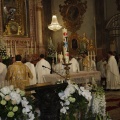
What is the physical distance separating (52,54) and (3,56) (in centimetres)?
316

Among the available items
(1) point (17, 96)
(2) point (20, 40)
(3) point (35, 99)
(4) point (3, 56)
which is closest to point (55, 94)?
(3) point (35, 99)

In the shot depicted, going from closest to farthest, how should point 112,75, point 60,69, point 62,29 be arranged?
point 60,69 < point 62,29 < point 112,75

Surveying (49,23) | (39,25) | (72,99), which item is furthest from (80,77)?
(49,23)

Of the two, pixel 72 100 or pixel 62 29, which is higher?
pixel 62 29

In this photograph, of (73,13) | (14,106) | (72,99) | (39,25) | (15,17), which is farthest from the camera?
(73,13)

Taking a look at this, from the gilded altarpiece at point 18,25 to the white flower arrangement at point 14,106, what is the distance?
31.5 feet

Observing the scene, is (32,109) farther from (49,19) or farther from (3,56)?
(49,19)

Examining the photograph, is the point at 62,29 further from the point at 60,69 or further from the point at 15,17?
the point at 15,17

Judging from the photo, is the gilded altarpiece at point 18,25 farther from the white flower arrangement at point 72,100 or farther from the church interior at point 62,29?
the white flower arrangement at point 72,100

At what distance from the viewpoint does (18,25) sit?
47.4 ft

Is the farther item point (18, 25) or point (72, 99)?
point (18, 25)

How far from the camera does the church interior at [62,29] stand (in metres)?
12.0

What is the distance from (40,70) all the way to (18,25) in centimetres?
333

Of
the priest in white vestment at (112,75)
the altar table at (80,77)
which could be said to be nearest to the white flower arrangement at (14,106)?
the altar table at (80,77)
